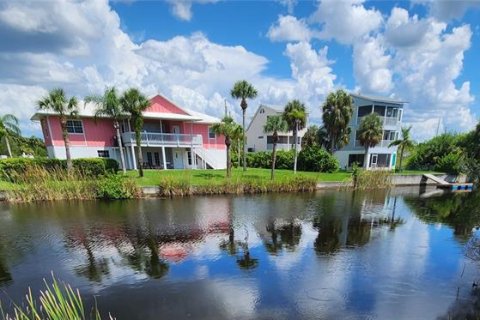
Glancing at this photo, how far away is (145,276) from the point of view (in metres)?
8.21

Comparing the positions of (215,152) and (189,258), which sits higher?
(215,152)

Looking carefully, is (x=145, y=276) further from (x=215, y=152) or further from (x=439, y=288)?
(x=215, y=152)

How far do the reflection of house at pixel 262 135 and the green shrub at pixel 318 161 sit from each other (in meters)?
10.9

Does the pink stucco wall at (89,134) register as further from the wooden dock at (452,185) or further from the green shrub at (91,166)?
the wooden dock at (452,185)

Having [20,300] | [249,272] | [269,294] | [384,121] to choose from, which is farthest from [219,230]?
[384,121]

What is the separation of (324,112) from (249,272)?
96.1ft

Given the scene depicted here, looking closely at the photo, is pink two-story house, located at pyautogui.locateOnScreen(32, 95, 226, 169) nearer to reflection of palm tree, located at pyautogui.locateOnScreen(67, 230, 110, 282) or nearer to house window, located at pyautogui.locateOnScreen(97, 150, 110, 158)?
house window, located at pyautogui.locateOnScreen(97, 150, 110, 158)

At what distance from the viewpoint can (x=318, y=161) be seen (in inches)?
1242

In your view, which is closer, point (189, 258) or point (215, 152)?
point (189, 258)

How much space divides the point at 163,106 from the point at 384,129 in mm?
31249

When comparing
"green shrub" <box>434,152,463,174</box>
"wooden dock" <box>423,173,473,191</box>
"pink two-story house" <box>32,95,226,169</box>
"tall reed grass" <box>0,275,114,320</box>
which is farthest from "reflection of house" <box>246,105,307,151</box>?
"tall reed grass" <box>0,275,114,320</box>

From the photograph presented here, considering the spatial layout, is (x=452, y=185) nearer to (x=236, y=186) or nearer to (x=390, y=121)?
(x=390, y=121)

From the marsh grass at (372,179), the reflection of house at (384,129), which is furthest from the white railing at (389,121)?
the marsh grass at (372,179)

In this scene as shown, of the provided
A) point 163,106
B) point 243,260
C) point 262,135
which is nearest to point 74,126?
point 163,106
